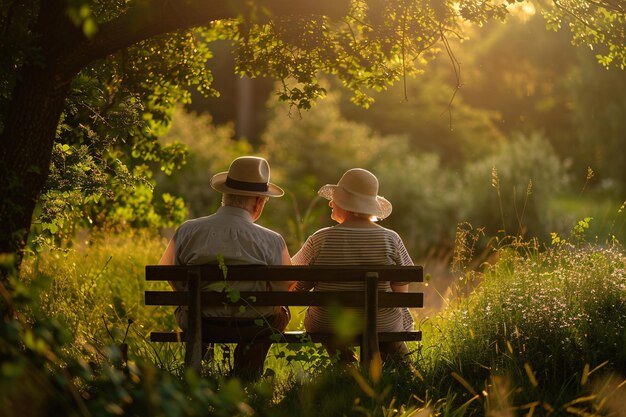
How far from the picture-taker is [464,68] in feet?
139

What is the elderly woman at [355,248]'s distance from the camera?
5801mm

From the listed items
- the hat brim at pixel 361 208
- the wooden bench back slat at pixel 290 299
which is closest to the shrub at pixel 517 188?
the hat brim at pixel 361 208

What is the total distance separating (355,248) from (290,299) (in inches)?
25.0

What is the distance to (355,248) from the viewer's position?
5.81 metres

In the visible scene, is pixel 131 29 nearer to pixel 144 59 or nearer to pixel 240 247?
pixel 240 247

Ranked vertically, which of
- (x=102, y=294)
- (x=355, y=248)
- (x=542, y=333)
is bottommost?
(x=102, y=294)

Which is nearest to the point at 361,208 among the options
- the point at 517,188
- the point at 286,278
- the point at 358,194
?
the point at 358,194

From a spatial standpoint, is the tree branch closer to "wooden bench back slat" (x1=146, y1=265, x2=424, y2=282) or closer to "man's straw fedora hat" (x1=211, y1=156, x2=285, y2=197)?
"man's straw fedora hat" (x1=211, y1=156, x2=285, y2=197)

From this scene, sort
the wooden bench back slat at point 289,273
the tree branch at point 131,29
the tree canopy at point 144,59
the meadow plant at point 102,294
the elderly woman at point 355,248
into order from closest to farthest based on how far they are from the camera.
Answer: the wooden bench back slat at point 289,273
the tree branch at point 131,29
the tree canopy at point 144,59
the elderly woman at point 355,248
the meadow plant at point 102,294

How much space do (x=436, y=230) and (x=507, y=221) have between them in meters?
2.67

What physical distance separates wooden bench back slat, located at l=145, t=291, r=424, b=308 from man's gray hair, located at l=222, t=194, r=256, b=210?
0.59 meters

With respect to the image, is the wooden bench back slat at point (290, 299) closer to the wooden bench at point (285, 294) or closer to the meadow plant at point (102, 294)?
the wooden bench at point (285, 294)

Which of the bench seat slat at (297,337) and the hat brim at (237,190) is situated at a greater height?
the hat brim at (237,190)

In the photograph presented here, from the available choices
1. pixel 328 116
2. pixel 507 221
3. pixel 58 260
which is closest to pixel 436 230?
pixel 507 221
